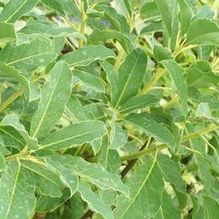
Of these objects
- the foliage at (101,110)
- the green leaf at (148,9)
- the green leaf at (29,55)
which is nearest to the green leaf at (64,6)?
the foliage at (101,110)

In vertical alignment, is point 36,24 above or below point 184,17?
above

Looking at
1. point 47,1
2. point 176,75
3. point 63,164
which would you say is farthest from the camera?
point 47,1

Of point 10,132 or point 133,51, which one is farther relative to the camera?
point 133,51

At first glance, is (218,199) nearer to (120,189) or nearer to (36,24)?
(120,189)

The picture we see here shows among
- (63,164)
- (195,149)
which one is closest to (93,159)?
(195,149)

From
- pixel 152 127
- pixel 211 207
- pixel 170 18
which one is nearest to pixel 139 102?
pixel 152 127

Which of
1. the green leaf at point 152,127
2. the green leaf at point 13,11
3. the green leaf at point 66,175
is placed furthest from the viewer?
the green leaf at point 152,127

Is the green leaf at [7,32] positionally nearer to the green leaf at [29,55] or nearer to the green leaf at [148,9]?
the green leaf at [29,55]
